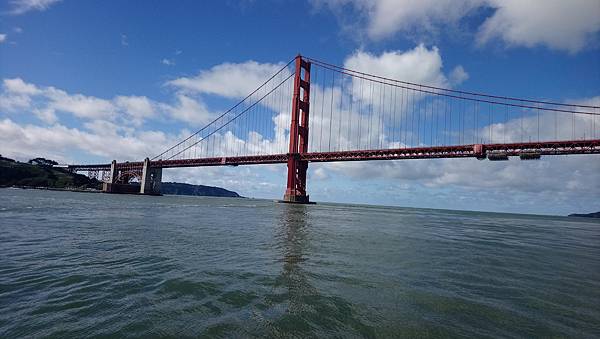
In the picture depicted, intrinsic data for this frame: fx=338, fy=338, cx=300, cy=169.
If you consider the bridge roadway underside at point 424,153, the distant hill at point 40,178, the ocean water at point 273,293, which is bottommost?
the ocean water at point 273,293

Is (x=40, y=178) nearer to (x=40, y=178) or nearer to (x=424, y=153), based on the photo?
(x=40, y=178)

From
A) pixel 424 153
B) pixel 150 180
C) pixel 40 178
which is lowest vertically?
pixel 40 178

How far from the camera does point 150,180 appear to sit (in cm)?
9456

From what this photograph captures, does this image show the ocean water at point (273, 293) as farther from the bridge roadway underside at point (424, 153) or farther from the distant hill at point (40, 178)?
the distant hill at point (40, 178)

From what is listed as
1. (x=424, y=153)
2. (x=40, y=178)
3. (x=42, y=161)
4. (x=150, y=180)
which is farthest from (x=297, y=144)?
(x=42, y=161)

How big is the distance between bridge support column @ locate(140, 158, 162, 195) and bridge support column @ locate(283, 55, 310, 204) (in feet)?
159

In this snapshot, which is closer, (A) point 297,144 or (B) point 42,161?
(A) point 297,144

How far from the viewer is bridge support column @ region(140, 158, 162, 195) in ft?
301

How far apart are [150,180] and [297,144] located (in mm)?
51822

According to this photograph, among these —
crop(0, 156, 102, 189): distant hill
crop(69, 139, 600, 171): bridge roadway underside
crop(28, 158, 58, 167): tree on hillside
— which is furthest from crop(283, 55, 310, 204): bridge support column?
crop(28, 158, 58, 167): tree on hillside

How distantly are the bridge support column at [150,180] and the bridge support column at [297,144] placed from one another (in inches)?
1908

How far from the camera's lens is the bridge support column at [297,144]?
204 feet

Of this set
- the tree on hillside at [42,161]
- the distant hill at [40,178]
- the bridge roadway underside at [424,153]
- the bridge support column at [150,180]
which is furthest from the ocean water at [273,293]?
the tree on hillside at [42,161]

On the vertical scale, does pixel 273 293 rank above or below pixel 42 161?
below
